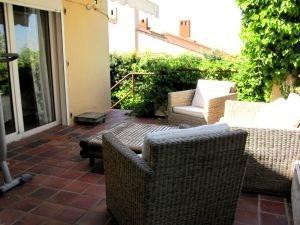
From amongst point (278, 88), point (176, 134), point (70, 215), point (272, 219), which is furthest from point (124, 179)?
point (278, 88)

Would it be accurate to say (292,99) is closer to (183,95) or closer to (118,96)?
(183,95)

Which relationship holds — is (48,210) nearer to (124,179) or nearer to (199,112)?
(124,179)

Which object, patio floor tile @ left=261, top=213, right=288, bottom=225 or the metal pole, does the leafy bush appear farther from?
patio floor tile @ left=261, top=213, right=288, bottom=225

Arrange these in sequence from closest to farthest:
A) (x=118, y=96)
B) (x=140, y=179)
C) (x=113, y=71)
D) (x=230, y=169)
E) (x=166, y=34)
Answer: (x=140, y=179) → (x=230, y=169) → (x=118, y=96) → (x=113, y=71) → (x=166, y=34)

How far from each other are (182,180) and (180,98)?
339 cm

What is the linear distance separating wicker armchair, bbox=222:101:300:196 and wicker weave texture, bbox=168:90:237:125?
1831mm

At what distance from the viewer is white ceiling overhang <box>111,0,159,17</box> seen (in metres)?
5.62

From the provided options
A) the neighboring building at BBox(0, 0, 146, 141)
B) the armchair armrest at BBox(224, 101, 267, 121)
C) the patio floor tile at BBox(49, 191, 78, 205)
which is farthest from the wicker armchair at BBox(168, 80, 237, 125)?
the patio floor tile at BBox(49, 191, 78, 205)

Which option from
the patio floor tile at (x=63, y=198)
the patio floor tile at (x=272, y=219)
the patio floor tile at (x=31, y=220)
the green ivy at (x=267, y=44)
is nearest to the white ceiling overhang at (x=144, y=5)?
the green ivy at (x=267, y=44)

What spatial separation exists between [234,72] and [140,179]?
4.68 metres

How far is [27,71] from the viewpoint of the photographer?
4895 mm

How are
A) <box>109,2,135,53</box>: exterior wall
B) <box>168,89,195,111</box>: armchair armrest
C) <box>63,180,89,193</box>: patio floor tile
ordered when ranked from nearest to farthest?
<box>63,180,89,193</box>: patio floor tile, <box>168,89,195,111</box>: armchair armrest, <box>109,2,135,53</box>: exterior wall

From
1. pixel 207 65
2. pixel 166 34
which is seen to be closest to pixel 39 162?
pixel 207 65

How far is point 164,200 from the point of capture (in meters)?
2.00
